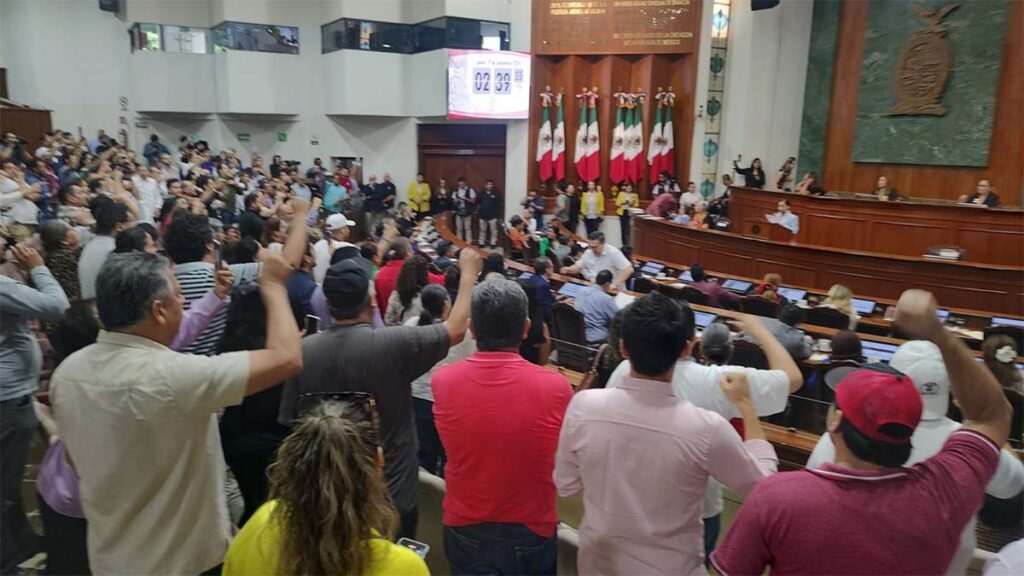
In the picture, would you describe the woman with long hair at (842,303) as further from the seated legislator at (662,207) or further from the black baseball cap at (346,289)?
the seated legislator at (662,207)

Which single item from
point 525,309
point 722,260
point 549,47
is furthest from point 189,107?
point 525,309

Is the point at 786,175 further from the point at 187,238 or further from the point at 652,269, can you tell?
the point at 187,238

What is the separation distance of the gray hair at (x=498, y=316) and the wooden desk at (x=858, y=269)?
812cm

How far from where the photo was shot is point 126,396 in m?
1.65

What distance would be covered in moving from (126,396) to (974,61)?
12634 mm

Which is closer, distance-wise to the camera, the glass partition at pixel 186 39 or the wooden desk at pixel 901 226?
the wooden desk at pixel 901 226

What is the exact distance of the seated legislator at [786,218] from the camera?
404 inches

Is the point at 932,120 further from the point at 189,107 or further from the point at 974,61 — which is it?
the point at 189,107

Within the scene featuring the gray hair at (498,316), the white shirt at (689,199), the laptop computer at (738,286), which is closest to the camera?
the gray hair at (498,316)

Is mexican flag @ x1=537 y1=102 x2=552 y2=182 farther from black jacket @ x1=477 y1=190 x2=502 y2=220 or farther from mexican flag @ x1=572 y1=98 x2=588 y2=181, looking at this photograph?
black jacket @ x1=477 y1=190 x2=502 y2=220

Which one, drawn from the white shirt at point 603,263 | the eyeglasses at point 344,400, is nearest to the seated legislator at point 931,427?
the eyeglasses at point 344,400

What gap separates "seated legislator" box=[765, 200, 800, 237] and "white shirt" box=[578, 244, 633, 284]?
393 cm

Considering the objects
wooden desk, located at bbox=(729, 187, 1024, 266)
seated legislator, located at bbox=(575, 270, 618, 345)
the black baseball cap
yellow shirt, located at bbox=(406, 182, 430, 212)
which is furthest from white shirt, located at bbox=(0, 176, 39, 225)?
yellow shirt, located at bbox=(406, 182, 430, 212)

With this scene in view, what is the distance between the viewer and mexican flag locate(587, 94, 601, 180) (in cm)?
1472
